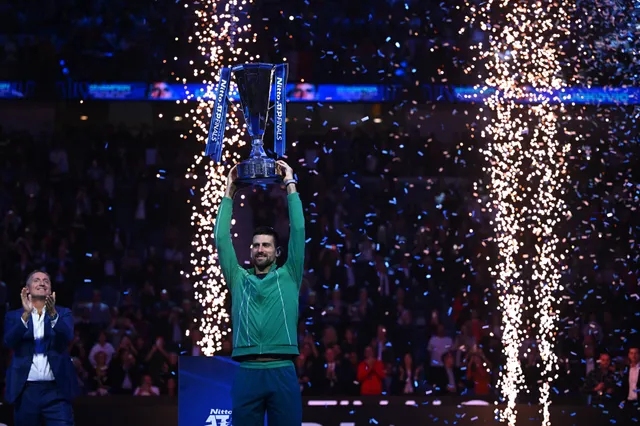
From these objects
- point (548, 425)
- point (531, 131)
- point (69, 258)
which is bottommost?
point (548, 425)

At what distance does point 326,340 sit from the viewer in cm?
1171

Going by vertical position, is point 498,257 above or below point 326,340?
above

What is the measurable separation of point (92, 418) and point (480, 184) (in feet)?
28.0

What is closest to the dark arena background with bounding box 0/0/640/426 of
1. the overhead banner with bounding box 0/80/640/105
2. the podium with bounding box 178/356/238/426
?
the overhead banner with bounding box 0/80/640/105

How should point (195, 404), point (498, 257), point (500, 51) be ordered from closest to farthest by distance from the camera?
point (195, 404), point (498, 257), point (500, 51)

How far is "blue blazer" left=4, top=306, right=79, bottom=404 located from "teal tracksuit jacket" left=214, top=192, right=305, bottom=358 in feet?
6.62

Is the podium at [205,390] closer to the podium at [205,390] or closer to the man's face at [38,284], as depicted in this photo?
the podium at [205,390]

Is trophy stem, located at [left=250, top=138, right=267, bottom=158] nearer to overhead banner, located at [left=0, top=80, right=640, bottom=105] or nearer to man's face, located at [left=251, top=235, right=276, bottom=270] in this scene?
man's face, located at [left=251, top=235, right=276, bottom=270]

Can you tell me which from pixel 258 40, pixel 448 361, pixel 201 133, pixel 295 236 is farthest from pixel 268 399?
pixel 201 133

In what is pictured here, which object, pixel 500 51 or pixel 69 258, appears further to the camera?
pixel 500 51

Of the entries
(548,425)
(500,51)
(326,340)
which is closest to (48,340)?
(548,425)

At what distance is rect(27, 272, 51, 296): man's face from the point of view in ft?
21.2

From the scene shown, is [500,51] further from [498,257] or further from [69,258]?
[69,258]

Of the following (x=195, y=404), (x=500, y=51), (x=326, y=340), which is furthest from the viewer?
(x=500, y=51)
